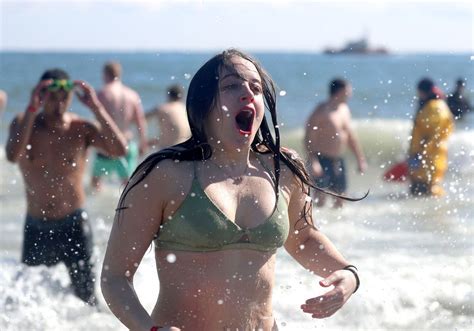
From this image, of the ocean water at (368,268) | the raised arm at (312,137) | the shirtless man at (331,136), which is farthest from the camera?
the shirtless man at (331,136)

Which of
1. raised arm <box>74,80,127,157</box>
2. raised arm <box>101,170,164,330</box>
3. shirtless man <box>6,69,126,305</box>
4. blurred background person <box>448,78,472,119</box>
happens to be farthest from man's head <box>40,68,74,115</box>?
blurred background person <box>448,78,472,119</box>

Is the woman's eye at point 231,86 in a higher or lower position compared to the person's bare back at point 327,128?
higher

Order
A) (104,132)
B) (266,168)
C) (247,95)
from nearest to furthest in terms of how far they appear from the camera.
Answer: (247,95), (266,168), (104,132)

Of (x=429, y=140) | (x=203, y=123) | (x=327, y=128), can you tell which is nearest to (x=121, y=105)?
(x=327, y=128)

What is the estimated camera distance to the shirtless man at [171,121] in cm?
1104

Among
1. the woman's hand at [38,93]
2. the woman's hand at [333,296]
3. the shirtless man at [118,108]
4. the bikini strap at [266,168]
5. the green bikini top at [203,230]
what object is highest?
the bikini strap at [266,168]

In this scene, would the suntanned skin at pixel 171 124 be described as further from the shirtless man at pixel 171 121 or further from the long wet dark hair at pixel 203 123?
the long wet dark hair at pixel 203 123

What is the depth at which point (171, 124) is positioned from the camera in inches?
438

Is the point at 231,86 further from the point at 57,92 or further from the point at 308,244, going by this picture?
the point at 57,92

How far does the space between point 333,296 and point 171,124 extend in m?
8.19

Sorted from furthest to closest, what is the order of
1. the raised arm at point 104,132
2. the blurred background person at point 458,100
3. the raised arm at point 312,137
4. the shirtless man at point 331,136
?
the blurred background person at point 458,100 < the shirtless man at point 331,136 < the raised arm at point 312,137 < the raised arm at point 104,132

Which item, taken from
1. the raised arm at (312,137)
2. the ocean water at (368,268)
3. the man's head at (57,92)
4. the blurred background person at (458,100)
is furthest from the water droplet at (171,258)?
the blurred background person at (458,100)

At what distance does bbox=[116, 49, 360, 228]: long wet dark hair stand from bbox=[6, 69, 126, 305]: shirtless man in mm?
3104

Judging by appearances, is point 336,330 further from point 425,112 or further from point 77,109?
point 77,109
